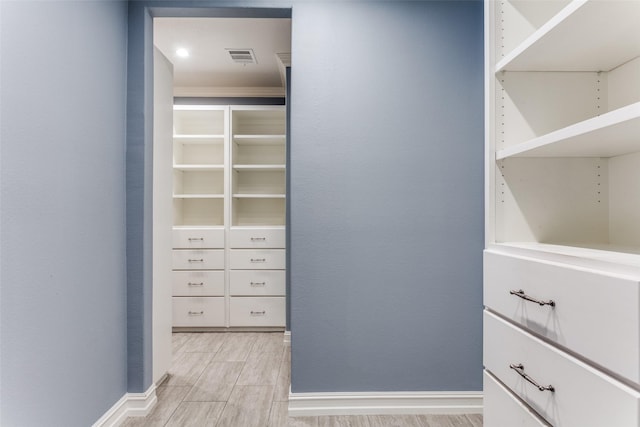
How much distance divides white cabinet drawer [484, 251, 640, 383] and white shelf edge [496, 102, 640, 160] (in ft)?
1.02

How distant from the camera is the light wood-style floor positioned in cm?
186

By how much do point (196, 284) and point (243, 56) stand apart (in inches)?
80.6

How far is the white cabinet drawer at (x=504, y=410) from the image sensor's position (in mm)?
979

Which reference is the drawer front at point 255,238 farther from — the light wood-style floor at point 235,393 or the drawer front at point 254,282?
the light wood-style floor at point 235,393

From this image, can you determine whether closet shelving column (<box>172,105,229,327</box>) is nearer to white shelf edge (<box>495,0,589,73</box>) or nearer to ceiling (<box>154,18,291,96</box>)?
ceiling (<box>154,18,291,96</box>)

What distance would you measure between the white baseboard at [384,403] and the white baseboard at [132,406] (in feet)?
2.50

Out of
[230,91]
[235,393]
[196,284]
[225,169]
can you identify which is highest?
[230,91]

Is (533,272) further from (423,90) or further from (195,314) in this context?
(195,314)

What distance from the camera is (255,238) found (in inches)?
134

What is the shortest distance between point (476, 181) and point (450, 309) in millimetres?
698

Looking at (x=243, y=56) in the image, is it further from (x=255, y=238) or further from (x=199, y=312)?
(x=199, y=312)

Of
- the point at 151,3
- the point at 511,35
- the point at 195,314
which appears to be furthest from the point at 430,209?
the point at 195,314

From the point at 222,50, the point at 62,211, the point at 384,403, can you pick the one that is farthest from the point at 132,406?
the point at 222,50

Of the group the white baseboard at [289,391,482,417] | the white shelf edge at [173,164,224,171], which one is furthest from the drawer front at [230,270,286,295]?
the white baseboard at [289,391,482,417]
